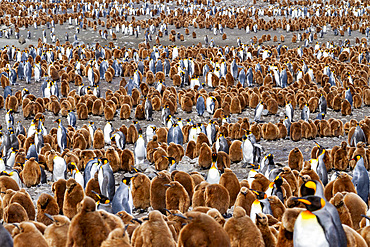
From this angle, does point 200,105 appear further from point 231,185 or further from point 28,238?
point 28,238

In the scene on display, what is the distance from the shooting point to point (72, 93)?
1414 cm

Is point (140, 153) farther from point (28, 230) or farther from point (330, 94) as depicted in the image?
point (330, 94)

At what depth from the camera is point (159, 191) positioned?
5.98 meters

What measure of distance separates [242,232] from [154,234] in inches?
34.7

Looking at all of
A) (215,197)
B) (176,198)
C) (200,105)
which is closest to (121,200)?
(176,198)

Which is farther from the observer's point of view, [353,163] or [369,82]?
[369,82]

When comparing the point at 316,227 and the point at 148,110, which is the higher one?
the point at 316,227

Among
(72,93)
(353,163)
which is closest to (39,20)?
(72,93)

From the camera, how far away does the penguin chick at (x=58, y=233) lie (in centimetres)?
380

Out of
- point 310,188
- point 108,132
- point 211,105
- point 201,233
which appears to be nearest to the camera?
point 201,233

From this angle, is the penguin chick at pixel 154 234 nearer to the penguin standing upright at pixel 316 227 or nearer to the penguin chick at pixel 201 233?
the penguin chick at pixel 201 233

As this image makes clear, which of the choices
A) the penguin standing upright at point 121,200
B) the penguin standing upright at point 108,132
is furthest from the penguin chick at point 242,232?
the penguin standing upright at point 108,132

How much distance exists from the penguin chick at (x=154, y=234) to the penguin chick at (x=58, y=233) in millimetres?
775

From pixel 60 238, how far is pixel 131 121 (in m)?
8.87
